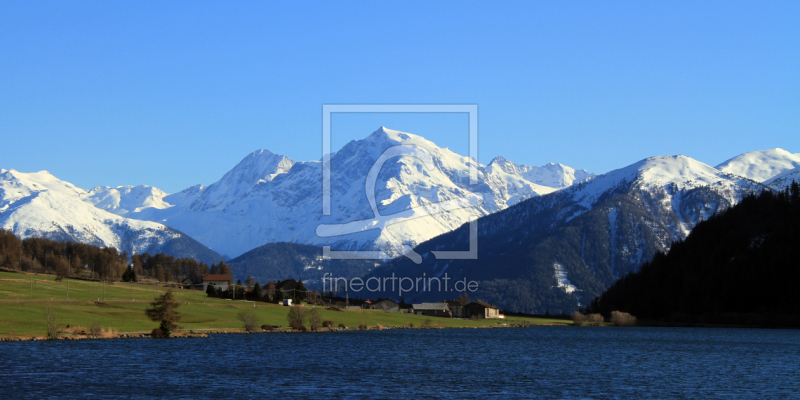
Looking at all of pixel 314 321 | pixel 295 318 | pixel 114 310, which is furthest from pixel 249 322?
pixel 114 310

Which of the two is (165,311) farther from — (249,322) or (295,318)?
(295,318)

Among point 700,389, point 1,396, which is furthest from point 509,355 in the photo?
point 1,396

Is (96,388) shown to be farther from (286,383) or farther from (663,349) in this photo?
(663,349)

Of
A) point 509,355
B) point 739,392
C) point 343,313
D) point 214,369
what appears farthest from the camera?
point 343,313

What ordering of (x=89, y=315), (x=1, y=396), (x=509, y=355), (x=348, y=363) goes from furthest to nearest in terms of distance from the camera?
(x=89, y=315) → (x=509, y=355) → (x=348, y=363) → (x=1, y=396)

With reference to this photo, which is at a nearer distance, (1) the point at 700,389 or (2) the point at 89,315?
(1) the point at 700,389

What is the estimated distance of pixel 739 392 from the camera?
64562mm

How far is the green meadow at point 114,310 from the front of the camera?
112m

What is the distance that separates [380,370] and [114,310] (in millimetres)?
68982

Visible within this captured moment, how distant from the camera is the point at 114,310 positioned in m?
130

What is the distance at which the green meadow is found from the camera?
4422 inches

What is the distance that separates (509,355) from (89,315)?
64.0m

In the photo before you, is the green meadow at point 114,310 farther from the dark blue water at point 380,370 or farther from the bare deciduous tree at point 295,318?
the dark blue water at point 380,370

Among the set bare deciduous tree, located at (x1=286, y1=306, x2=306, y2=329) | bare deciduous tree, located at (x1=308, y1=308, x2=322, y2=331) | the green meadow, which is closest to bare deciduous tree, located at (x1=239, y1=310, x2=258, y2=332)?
the green meadow
